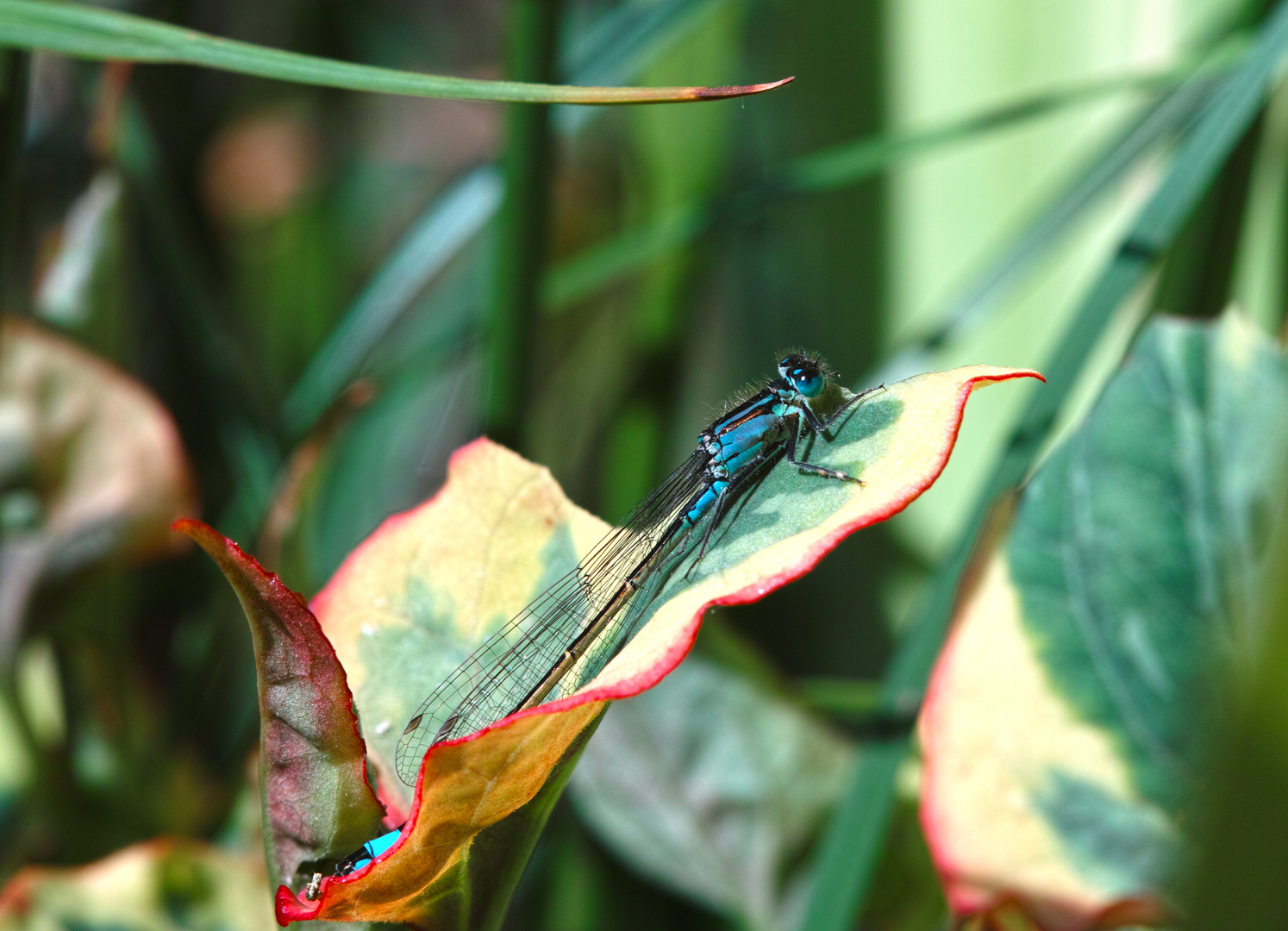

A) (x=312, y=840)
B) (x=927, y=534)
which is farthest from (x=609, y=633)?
(x=927, y=534)

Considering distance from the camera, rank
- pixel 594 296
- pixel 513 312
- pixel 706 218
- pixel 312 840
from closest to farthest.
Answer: pixel 312 840
pixel 513 312
pixel 706 218
pixel 594 296

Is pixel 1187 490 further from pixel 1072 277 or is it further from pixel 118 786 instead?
pixel 118 786

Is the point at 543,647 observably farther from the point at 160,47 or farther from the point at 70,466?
the point at 70,466

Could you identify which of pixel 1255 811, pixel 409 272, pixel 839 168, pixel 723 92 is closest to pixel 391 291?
pixel 409 272

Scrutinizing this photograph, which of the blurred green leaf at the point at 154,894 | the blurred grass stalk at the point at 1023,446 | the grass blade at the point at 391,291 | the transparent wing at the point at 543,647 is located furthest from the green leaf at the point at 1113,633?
the grass blade at the point at 391,291

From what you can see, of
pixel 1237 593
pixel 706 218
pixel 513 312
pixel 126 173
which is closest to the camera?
pixel 1237 593
